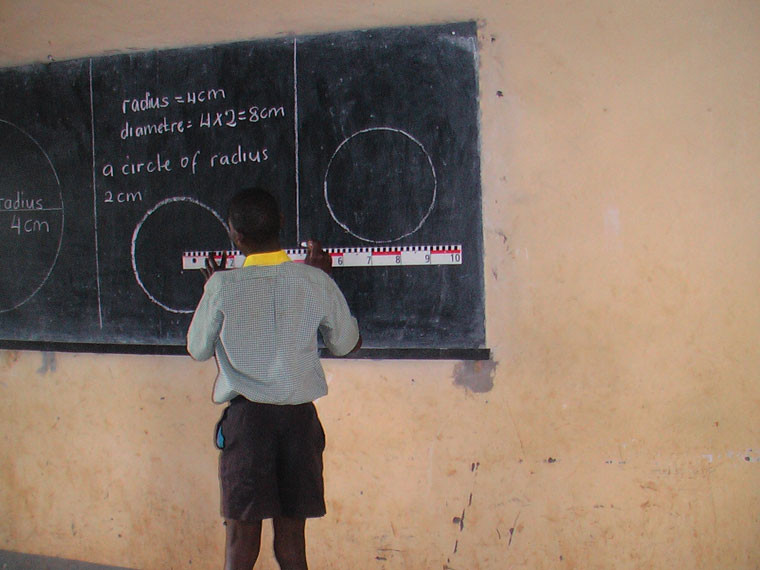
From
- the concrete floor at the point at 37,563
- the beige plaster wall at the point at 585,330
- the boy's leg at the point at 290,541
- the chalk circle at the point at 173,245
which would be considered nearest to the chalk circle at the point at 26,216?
the chalk circle at the point at 173,245

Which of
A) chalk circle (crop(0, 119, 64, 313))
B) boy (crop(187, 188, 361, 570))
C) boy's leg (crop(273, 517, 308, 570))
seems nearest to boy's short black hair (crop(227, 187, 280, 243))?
boy (crop(187, 188, 361, 570))

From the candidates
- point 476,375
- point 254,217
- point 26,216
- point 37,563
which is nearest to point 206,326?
point 254,217

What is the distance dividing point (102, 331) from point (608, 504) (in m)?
1.91

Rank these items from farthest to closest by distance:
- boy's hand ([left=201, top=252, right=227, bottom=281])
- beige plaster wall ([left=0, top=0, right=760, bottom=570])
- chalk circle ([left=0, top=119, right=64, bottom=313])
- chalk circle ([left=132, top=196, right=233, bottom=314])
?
chalk circle ([left=0, top=119, right=64, bottom=313])
chalk circle ([left=132, top=196, right=233, bottom=314])
boy's hand ([left=201, top=252, right=227, bottom=281])
beige plaster wall ([left=0, top=0, right=760, bottom=570])

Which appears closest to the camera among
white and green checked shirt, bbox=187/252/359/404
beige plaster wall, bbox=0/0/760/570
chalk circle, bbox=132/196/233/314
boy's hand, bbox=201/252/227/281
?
white and green checked shirt, bbox=187/252/359/404

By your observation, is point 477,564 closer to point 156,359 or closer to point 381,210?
point 381,210

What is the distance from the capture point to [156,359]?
7.09 ft

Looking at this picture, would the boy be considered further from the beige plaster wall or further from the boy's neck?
the beige plaster wall

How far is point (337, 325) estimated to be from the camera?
1.55 meters

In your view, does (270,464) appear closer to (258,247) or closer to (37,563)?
(258,247)

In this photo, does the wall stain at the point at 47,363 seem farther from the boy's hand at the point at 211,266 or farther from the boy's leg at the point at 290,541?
the boy's leg at the point at 290,541

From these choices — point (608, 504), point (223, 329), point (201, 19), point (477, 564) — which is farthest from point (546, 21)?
point (477, 564)

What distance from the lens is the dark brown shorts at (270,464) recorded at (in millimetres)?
1464

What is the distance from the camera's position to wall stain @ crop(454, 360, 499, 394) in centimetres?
188
